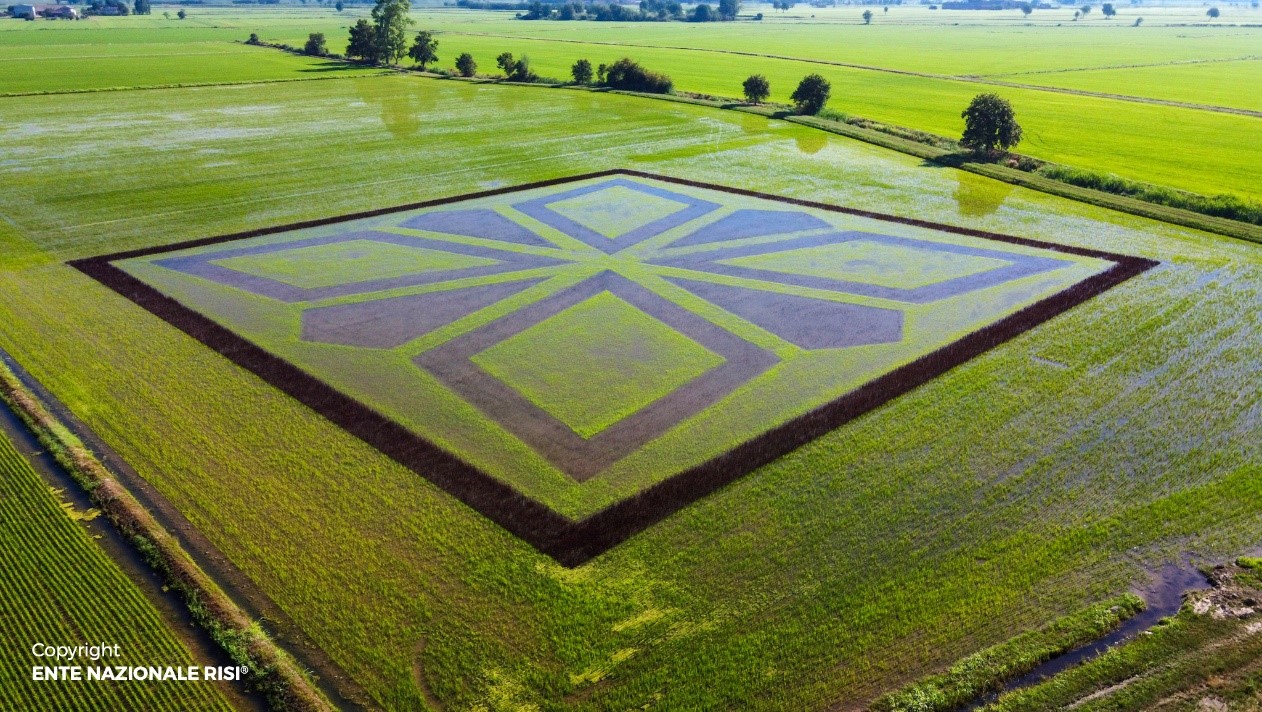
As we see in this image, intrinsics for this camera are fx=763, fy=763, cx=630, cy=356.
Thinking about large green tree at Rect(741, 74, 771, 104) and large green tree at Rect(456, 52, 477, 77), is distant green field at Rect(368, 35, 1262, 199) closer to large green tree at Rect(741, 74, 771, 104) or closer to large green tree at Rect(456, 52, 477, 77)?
large green tree at Rect(741, 74, 771, 104)

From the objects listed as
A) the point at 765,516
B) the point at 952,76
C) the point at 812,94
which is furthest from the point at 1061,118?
the point at 765,516

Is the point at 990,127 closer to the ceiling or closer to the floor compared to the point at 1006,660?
closer to the ceiling

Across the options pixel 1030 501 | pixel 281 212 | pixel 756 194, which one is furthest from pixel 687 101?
pixel 1030 501

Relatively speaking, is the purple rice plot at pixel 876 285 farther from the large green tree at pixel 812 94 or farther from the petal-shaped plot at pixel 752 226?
the large green tree at pixel 812 94

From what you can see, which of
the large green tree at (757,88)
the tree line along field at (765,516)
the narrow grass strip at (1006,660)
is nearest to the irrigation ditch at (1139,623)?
the narrow grass strip at (1006,660)

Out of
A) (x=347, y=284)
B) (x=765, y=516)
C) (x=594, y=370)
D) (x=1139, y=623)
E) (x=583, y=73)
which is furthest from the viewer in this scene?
(x=583, y=73)

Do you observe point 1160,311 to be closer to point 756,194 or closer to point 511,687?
point 756,194

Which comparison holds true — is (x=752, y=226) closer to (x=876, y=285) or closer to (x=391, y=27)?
(x=876, y=285)
